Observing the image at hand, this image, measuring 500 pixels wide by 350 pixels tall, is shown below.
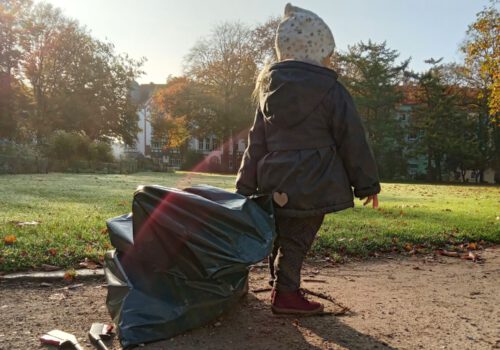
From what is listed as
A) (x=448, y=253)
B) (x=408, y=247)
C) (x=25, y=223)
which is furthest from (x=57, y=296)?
(x=448, y=253)

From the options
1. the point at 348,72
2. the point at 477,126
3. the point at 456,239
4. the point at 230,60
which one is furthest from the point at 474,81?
the point at 456,239

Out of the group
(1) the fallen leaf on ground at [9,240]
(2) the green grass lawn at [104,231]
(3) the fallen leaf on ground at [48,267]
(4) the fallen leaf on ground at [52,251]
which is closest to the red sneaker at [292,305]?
(2) the green grass lawn at [104,231]

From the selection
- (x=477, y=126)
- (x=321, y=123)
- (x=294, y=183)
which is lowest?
(x=294, y=183)

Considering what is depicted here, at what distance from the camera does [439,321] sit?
2.86 m

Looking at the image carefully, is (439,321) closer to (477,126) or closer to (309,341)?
(309,341)

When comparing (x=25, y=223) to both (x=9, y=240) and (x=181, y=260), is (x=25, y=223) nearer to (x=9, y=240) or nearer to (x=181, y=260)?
(x=9, y=240)

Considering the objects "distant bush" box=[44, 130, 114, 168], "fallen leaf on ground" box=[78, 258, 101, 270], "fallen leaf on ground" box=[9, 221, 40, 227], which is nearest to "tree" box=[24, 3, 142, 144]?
"distant bush" box=[44, 130, 114, 168]

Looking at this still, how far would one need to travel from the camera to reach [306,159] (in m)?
2.84

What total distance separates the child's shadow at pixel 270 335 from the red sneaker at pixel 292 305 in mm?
43

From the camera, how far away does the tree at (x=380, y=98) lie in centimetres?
4069

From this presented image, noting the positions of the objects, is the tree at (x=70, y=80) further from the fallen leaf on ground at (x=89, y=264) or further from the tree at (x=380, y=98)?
the fallen leaf on ground at (x=89, y=264)

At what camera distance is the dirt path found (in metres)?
2.51

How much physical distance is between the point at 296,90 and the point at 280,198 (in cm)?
69

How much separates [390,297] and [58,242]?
10.3ft
